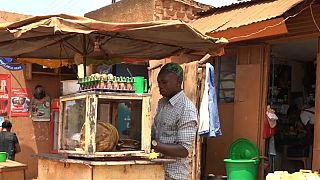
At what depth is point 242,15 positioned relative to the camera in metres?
7.25

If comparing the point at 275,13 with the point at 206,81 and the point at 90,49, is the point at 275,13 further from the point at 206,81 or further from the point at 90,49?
the point at 90,49

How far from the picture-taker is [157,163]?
3258 mm

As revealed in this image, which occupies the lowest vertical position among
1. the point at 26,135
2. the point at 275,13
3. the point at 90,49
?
the point at 26,135

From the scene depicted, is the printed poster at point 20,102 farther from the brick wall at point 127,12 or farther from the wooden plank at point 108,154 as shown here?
the wooden plank at point 108,154

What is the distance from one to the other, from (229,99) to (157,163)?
5191 millimetres

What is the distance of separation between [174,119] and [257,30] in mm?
3276

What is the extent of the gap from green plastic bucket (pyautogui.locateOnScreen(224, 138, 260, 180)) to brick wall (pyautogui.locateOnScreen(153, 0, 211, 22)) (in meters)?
3.05

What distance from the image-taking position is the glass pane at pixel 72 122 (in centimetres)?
337

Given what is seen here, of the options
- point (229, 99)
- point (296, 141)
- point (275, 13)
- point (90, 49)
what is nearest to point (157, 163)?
point (90, 49)

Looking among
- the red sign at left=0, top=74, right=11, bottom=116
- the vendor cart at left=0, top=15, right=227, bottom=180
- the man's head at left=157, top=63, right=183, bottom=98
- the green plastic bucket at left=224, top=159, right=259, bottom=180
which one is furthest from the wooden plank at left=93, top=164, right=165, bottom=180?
the red sign at left=0, top=74, right=11, bottom=116

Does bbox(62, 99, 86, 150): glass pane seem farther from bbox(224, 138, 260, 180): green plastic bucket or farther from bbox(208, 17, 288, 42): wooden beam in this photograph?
bbox(224, 138, 260, 180): green plastic bucket

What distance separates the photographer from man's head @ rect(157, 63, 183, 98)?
369 cm

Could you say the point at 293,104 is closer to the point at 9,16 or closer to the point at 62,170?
the point at 9,16

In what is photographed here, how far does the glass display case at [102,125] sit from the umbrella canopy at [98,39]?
47cm
